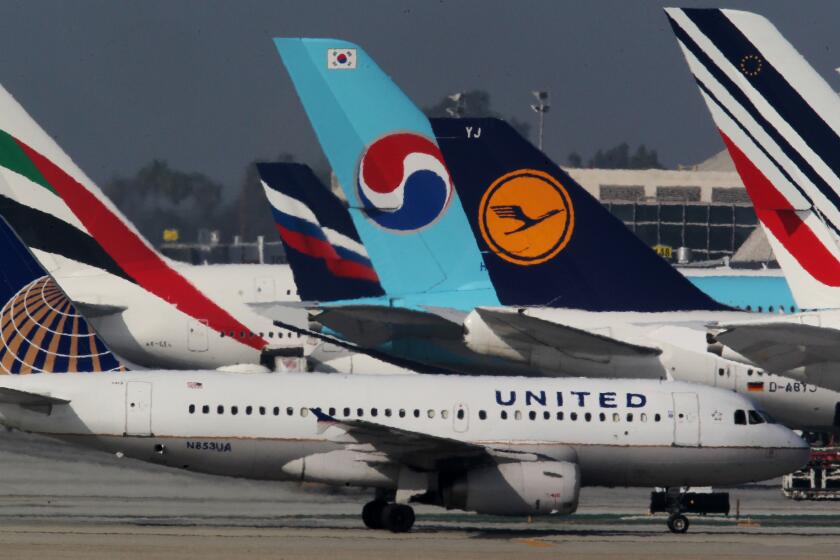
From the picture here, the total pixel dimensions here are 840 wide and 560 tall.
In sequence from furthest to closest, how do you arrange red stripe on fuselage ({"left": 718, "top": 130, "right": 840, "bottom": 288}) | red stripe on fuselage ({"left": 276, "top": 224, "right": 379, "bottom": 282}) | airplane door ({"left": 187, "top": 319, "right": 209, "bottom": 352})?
red stripe on fuselage ({"left": 276, "top": 224, "right": 379, "bottom": 282}) < airplane door ({"left": 187, "top": 319, "right": 209, "bottom": 352}) < red stripe on fuselage ({"left": 718, "top": 130, "right": 840, "bottom": 288})

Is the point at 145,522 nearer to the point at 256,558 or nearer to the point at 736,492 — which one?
the point at 256,558

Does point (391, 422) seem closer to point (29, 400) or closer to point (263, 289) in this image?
point (29, 400)

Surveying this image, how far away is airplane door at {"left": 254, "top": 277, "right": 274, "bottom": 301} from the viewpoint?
172 ft

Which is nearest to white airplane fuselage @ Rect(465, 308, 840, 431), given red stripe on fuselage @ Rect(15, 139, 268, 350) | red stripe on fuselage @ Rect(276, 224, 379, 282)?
red stripe on fuselage @ Rect(15, 139, 268, 350)

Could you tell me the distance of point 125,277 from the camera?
50.5m

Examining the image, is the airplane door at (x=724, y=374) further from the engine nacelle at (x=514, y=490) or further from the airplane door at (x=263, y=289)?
the airplane door at (x=263, y=289)

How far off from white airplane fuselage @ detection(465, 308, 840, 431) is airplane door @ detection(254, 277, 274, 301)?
18508 mm

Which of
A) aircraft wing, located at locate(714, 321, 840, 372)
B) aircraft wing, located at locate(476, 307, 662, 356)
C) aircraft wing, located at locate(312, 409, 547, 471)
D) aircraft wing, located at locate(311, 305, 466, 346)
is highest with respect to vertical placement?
aircraft wing, located at locate(311, 305, 466, 346)

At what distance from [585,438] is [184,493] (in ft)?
39.1

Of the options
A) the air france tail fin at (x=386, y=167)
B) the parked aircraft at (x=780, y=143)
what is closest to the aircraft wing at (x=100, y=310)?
the air france tail fin at (x=386, y=167)

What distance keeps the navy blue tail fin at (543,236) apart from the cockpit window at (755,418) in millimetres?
2310

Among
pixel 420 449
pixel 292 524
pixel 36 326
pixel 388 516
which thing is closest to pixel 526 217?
pixel 420 449

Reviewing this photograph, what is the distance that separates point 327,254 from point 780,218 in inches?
1098

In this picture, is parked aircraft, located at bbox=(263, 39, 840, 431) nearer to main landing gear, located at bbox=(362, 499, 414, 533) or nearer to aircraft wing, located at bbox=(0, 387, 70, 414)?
main landing gear, located at bbox=(362, 499, 414, 533)
